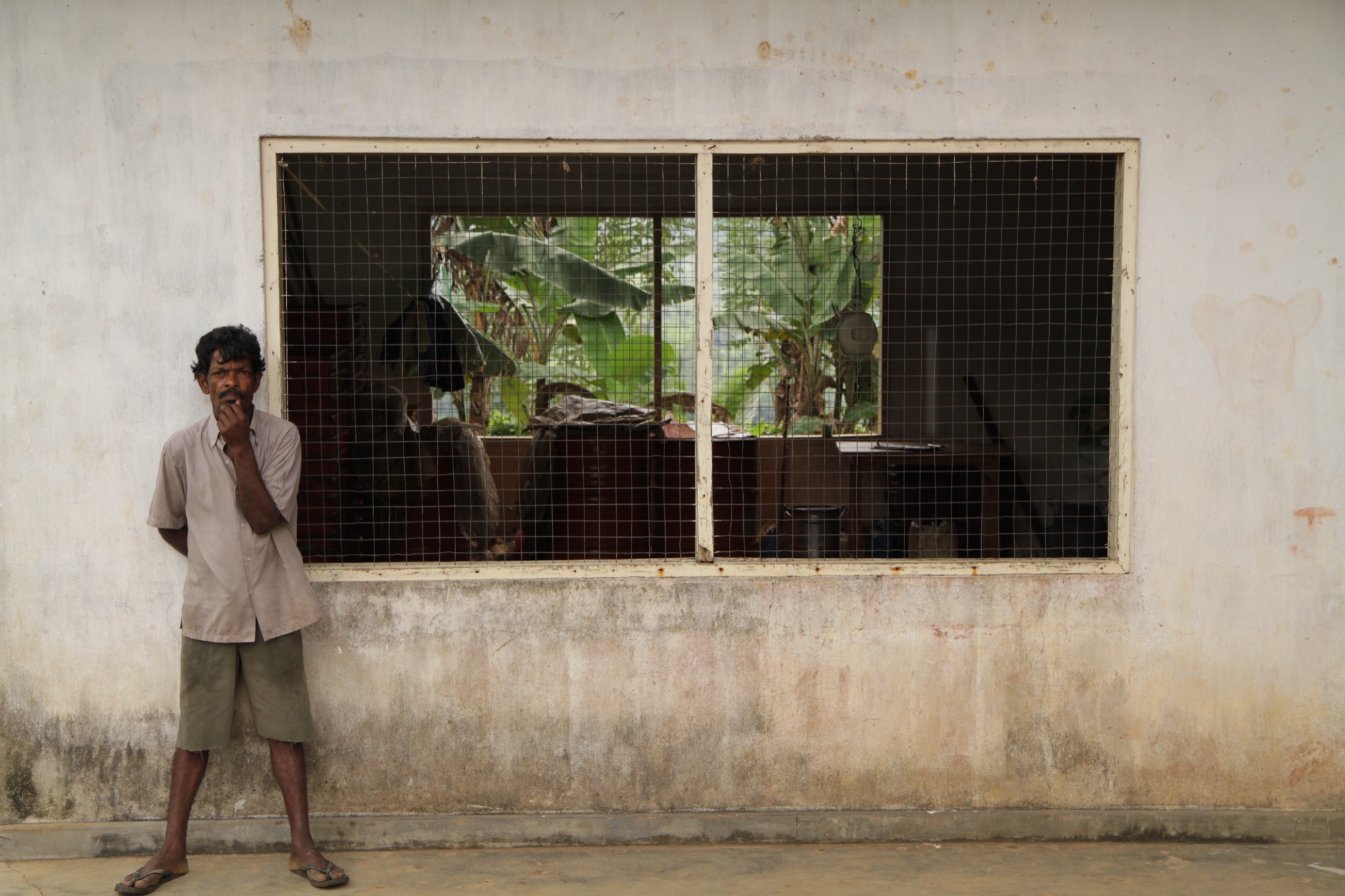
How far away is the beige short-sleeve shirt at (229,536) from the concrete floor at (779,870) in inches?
34.9

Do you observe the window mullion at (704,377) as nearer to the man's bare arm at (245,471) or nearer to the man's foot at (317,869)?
the man's bare arm at (245,471)

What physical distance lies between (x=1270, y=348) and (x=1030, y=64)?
53.3 inches

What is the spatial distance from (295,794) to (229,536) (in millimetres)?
906

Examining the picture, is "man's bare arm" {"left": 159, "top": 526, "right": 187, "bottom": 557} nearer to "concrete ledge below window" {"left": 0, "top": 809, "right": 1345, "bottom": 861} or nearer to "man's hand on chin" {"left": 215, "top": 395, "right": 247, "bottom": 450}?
"man's hand on chin" {"left": 215, "top": 395, "right": 247, "bottom": 450}

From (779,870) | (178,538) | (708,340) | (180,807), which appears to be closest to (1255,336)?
(708,340)

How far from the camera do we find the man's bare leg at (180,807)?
343cm

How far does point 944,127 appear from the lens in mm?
3682

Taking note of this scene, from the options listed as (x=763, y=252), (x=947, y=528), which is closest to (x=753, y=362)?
(x=763, y=252)

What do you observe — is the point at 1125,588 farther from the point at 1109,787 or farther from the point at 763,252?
the point at 763,252

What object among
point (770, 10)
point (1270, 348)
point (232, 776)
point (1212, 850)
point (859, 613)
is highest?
point (770, 10)

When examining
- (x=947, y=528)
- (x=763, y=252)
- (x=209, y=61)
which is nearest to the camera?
(x=209, y=61)

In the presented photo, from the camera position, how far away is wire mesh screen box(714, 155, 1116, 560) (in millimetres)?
5363

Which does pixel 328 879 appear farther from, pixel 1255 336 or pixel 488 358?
pixel 488 358

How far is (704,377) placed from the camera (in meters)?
3.76
